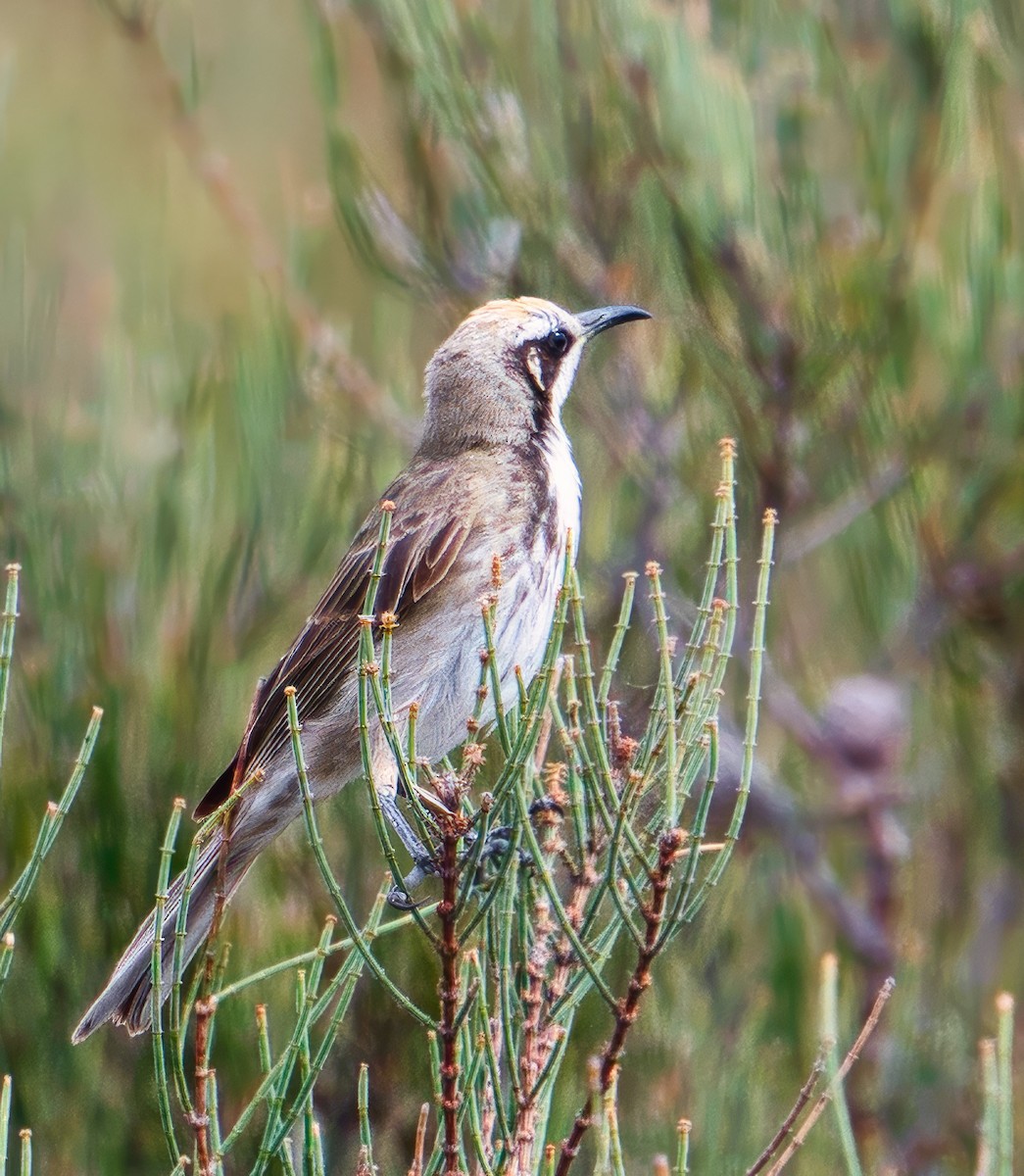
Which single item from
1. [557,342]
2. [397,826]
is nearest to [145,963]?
[397,826]

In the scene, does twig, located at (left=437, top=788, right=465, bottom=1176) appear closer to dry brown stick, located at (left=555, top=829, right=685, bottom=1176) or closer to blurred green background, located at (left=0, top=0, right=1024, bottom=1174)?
dry brown stick, located at (left=555, top=829, right=685, bottom=1176)

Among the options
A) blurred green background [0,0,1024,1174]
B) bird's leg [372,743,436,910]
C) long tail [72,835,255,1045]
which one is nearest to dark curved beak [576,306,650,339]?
blurred green background [0,0,1024,1174]

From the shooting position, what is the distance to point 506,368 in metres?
3.57

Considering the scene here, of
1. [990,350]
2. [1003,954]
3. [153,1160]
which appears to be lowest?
[153,1160]

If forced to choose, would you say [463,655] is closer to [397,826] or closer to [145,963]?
[397,826]

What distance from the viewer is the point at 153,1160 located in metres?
3.19

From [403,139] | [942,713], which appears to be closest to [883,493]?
[942,713]

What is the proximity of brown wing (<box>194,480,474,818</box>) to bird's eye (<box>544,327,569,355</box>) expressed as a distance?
1.51 ft

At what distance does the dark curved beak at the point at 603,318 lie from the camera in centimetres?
362

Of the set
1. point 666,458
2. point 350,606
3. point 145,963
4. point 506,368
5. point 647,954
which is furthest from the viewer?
point 666,458

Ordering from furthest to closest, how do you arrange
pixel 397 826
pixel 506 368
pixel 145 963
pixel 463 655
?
pixel 506 368 < pixel 463 655 < pixel 397 826 < pixel 145 963

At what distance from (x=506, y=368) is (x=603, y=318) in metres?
0.24

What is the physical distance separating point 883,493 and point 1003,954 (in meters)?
1.11

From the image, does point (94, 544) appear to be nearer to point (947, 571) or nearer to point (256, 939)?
point (256, 939)
